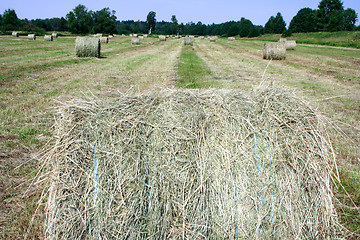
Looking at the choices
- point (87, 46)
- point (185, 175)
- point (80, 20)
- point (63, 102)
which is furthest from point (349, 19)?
point (185, 175)

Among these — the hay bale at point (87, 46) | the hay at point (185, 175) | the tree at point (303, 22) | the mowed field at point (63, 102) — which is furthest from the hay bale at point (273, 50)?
the tree at point (303, 22)

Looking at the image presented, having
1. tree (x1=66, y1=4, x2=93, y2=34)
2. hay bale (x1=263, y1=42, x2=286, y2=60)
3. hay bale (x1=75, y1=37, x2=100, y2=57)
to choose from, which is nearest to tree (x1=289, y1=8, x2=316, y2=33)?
tree (x1=66, y1=4, x2=93, y2=34)

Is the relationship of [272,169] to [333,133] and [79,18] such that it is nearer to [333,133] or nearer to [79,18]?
[333,133]

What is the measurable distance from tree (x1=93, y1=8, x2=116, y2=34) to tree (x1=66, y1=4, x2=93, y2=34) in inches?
90.5

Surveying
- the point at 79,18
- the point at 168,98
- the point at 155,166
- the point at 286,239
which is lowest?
the point at 286,239

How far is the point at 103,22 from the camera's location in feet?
320

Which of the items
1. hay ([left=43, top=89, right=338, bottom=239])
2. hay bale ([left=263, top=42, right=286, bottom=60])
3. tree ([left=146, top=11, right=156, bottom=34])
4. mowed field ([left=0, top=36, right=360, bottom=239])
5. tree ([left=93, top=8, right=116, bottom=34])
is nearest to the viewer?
hay ([left=43, top=89, right=338, bottom=239])

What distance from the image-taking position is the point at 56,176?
260cm

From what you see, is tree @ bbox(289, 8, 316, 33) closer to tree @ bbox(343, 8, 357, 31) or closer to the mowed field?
tree @ bbox(343, 8, 357, 31)

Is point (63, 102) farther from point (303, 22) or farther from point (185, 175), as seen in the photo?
point (303, 22)

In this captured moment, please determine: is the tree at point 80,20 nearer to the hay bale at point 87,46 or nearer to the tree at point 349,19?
the hay bale at point 87,46

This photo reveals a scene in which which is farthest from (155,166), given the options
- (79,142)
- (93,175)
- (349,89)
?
(349,89)

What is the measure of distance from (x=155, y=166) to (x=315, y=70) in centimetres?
1485

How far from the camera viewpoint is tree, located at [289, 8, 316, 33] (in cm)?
9644
